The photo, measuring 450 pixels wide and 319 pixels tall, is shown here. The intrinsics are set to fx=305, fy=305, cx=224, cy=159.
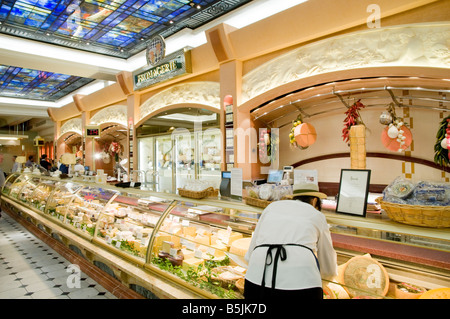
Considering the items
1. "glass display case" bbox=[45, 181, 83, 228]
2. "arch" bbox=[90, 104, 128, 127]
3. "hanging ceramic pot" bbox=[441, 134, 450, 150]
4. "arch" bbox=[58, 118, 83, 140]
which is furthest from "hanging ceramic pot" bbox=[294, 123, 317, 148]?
"arch" bbox=[58, 118, 83, 140]

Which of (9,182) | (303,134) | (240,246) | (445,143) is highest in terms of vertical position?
(303,134)

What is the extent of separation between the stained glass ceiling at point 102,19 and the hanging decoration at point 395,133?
3.72 metres

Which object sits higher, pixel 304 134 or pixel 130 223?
pixel 304 134

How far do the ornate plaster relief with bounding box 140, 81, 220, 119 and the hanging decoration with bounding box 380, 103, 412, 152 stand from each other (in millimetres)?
3509

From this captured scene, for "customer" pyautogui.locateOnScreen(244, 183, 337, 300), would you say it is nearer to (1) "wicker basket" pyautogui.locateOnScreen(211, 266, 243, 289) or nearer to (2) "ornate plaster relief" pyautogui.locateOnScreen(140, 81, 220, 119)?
(1) "wicker basket" pyautogui.locateOnScreen(211, 266, 243, 289)

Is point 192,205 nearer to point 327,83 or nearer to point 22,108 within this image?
point 327,83

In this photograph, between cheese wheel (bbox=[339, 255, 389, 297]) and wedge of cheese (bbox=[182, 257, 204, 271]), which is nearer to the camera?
cheese wheel (bbox=[339, 255, 389, 297])

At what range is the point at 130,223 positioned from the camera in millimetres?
4016

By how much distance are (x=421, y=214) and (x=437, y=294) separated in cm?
53

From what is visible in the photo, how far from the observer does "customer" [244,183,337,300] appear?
170 centimetres

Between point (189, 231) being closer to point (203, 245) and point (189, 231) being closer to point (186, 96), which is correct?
point (203, 245)

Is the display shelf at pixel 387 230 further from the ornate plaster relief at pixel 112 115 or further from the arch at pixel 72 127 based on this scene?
the arch at pixel 72 127

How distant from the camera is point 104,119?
11.3m

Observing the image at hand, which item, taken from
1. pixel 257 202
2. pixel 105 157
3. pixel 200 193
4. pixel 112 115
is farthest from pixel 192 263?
pixel 105 157
